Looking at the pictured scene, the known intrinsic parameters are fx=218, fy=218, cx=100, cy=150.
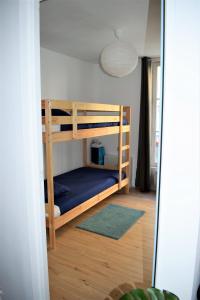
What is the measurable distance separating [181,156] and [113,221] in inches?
96.9

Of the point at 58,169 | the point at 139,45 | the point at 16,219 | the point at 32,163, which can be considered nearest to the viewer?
the point at 32,163

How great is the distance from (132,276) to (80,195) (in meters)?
1.20

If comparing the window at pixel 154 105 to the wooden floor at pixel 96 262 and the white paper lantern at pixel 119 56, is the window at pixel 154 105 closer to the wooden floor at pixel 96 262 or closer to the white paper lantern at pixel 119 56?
the wooden floor at pixel 96 262

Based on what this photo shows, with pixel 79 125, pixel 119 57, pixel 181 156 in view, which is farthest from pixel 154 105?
pixel 181 156

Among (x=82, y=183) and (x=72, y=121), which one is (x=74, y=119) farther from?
(x=82, y=183)

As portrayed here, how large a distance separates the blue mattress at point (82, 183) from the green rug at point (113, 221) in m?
0.33

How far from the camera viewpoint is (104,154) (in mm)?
4746

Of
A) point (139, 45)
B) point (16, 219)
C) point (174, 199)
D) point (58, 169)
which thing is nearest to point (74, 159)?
point (58, 169)

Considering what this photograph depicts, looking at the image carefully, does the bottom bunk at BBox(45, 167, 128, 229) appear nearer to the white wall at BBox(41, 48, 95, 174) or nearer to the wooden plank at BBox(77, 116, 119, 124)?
the white wall at BBox(41, 48, 95, 174)

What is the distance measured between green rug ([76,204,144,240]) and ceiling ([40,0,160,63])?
2.48 meters

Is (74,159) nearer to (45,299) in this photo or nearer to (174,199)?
(45,299)

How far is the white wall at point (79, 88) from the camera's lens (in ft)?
12.2

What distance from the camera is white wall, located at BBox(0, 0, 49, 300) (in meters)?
1.17

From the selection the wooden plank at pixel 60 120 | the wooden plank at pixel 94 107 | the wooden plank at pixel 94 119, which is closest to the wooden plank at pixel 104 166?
the wooden plank at pixel 94 119
